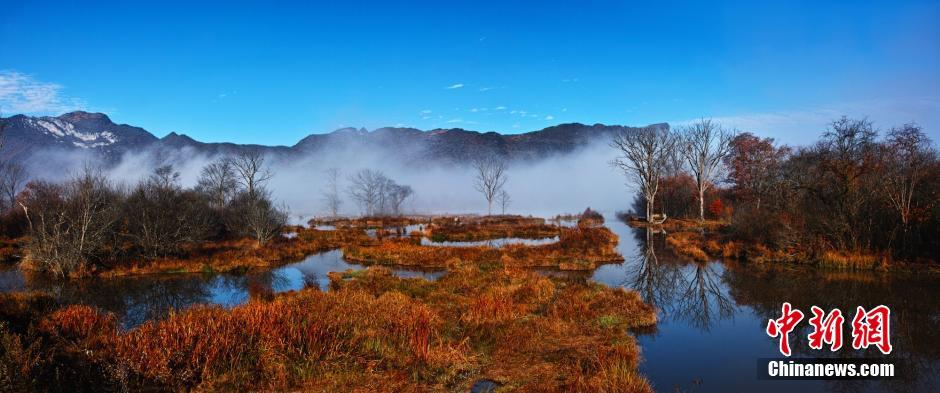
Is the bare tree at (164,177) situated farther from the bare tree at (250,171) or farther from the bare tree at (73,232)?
the bare tree at (73,232)

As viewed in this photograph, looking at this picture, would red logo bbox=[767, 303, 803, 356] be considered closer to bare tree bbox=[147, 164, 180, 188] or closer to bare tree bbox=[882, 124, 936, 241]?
bare tree bbox=[882, 124, 936, 241]

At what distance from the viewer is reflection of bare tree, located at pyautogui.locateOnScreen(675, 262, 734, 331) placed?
48.3 ft

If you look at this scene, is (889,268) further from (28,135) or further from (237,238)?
(28,135)

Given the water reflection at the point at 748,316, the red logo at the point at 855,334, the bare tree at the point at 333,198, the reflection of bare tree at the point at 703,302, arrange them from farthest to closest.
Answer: the bare tree at the point at 333,198 < the reflection of bare tree at the point at 703,302 < the red logo at the point at 855,334 < the water reflection at the point at 748,316

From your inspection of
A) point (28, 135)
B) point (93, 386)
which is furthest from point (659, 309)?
point (28, 135)

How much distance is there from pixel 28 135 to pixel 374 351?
25588 centimetres

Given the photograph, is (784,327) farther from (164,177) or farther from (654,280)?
(164,177)

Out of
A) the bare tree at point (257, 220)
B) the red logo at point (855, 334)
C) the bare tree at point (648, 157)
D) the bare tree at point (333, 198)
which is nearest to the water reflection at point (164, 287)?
the bare tree at point (257, 220)

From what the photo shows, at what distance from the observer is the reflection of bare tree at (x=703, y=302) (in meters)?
14.7

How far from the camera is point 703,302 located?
16844mm

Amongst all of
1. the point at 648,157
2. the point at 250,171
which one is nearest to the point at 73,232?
the point at 250,171

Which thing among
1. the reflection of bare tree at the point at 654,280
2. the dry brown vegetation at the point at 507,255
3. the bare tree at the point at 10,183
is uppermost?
the bare tree at the point at 10,183

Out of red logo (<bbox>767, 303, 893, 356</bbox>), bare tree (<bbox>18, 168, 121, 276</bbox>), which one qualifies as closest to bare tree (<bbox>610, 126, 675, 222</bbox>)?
red logo (<bbox>767, 303, 893, 356</bbox>)

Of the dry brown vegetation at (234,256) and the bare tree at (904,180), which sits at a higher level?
the bare tree at (904,180)
